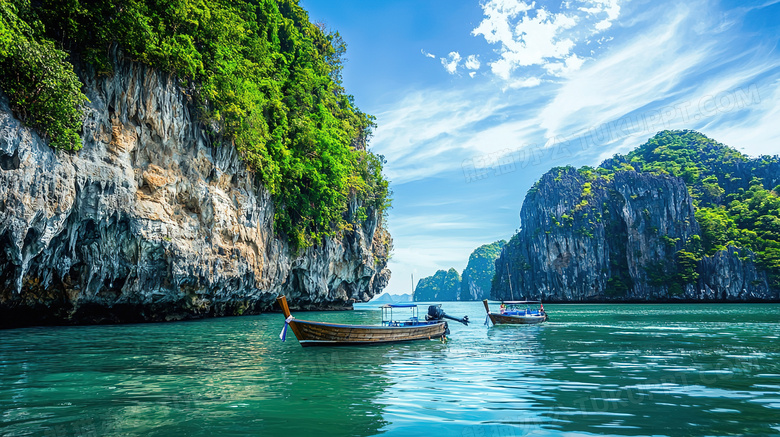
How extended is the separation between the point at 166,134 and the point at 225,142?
4.58 metres

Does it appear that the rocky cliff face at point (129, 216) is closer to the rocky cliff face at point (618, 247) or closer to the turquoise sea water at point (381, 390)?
the turquoise sea water at point (381, 390)

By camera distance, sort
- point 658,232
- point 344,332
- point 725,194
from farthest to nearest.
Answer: point 725,194
point 658,232
point 344,332

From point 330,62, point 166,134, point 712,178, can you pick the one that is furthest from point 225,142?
point 712,178

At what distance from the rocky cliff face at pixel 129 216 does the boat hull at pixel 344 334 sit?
39.3ft

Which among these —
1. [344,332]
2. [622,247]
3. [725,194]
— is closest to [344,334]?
[344,332]

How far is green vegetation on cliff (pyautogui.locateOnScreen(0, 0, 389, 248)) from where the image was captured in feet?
51.4

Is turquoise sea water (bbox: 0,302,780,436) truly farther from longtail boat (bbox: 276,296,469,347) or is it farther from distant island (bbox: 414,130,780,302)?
distant island (bbox: 414,130,780,302)

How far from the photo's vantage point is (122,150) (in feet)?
66.8

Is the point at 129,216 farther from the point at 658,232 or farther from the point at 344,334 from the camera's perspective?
the point at 658,232

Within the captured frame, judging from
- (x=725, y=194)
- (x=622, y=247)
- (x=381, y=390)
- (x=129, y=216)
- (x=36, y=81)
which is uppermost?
(x=725, y=194)

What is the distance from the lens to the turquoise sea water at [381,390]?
20.4 ft

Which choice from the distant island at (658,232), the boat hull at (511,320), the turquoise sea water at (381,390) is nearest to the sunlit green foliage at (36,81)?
the turquoise sea water at (381,390)

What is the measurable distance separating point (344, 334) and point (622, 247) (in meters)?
98.1

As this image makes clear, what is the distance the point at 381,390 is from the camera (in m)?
8.80
